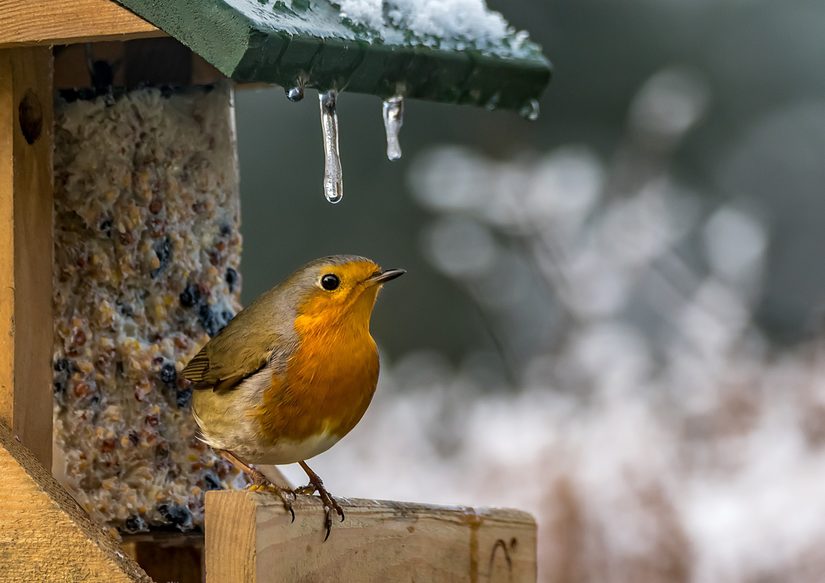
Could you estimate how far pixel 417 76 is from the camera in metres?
2.52

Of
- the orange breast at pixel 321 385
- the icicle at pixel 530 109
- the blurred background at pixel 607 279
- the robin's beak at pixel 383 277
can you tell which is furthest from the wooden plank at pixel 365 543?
the blurred background at pixel 607 279

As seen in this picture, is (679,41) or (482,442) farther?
(679,41)

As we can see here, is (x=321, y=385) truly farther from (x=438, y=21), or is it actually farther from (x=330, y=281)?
(x=438, y=21)

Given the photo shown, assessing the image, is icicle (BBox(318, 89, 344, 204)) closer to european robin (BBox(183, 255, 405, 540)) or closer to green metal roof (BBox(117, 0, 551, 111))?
green metal roof (BBox(117, 0, 551, 111))

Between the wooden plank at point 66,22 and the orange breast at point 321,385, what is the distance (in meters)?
0.70

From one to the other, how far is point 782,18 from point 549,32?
1755 millimetres

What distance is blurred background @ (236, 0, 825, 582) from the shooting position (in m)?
4.76

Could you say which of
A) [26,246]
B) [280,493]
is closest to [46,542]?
[280,493]

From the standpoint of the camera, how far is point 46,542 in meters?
2.14

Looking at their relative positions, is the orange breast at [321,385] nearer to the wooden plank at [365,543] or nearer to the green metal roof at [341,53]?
the wooden plank at [365,543]

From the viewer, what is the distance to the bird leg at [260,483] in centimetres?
225

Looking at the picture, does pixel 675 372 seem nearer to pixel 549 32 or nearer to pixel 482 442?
pixel 482 442

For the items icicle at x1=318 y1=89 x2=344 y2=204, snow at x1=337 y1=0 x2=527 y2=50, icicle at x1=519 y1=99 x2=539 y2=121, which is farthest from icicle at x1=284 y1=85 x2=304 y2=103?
icicle at x1=519 y1=99 x2=539 y2=121

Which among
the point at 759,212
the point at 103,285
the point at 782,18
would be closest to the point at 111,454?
the point at 103,285
